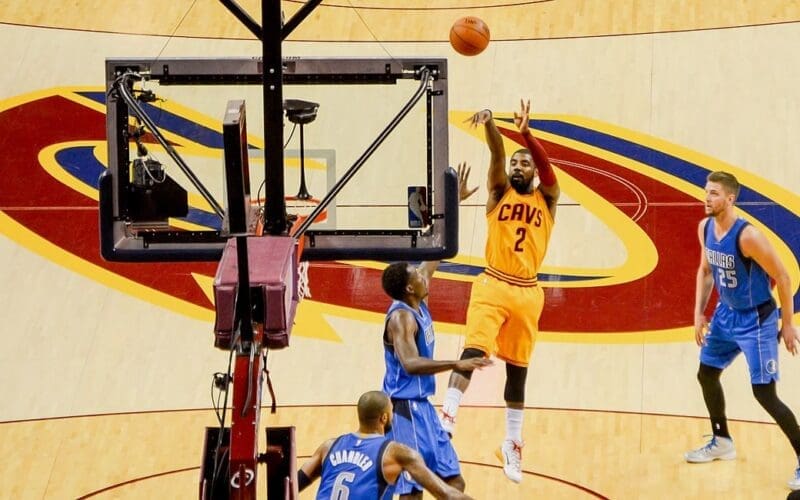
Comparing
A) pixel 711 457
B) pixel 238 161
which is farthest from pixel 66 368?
pixel 238 161

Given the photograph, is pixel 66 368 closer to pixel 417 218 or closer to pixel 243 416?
pixel 417 218

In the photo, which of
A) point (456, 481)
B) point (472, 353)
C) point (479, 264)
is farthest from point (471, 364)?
point (479, 264)

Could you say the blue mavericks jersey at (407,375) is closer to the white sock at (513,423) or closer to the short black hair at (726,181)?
the white sock at (513,423)

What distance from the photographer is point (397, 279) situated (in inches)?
305

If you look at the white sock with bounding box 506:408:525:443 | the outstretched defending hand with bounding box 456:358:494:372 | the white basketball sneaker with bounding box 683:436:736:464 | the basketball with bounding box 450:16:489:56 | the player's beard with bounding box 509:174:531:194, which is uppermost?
the basketball with bounding box 450:16:489:56

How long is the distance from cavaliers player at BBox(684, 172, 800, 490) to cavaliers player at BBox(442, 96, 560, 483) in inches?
40.8

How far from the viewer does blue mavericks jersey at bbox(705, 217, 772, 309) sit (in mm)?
8539

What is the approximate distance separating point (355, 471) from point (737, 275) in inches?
130

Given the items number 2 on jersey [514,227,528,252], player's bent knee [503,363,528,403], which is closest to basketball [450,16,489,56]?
number 2 on jersey [514,227,528,252]

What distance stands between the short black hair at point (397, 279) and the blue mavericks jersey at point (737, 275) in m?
2.14

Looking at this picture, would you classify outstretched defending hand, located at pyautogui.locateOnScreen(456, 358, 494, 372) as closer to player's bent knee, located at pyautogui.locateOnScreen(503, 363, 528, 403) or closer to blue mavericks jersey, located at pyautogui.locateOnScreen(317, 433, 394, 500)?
blue mavericks jersey, located at pyautogui.locateOnScreen(317, 433, 394, 500)

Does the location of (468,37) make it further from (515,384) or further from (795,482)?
(795,482)

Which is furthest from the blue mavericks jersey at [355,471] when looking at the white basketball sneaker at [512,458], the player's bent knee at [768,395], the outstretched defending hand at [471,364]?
the player's bent knee at [768,395]

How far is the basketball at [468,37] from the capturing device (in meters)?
9.46
